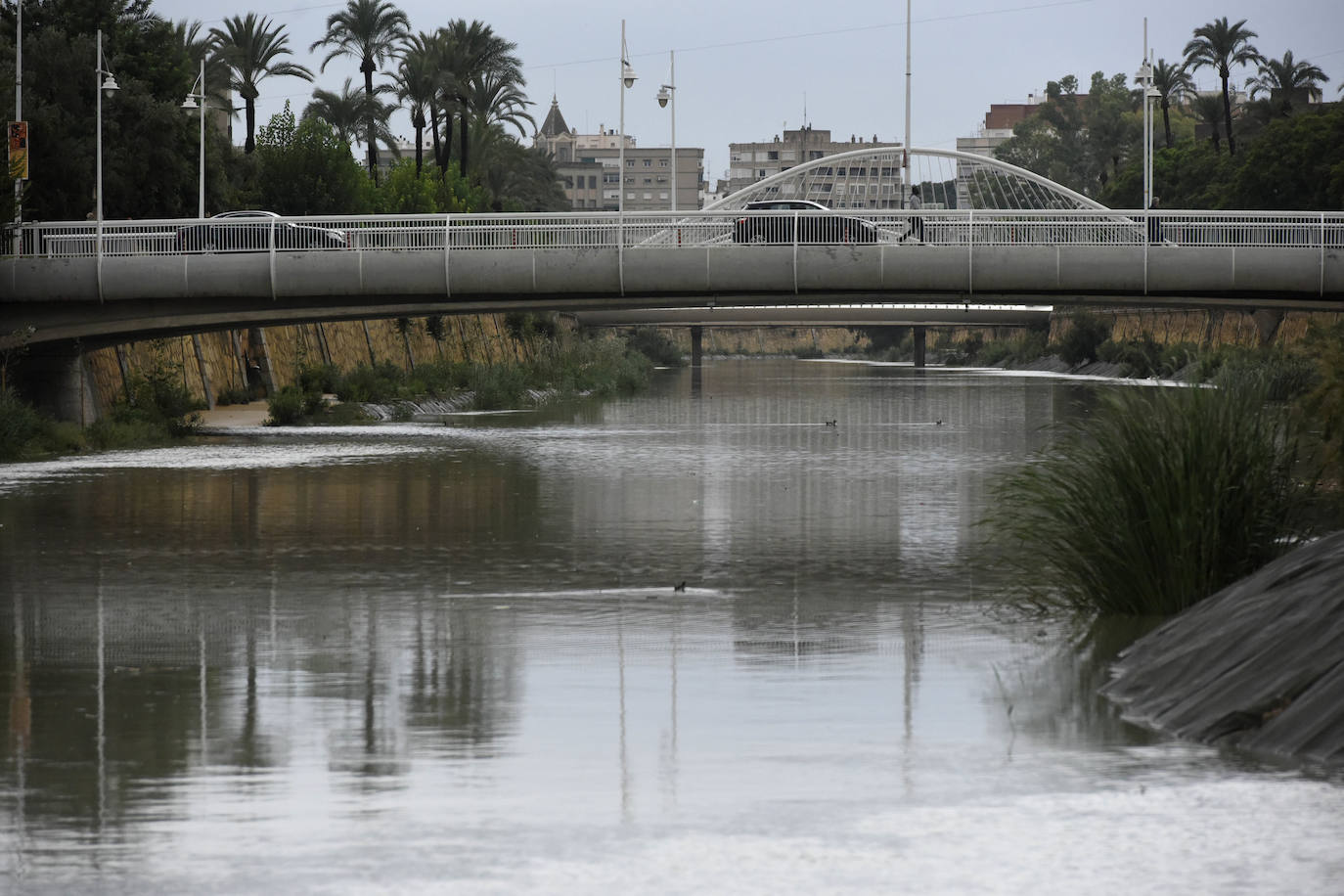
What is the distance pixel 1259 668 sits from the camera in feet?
33.5

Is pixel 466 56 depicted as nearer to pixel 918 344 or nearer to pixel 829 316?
pixel 829 316

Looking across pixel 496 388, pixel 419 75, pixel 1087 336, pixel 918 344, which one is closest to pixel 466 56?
pixel 419 75

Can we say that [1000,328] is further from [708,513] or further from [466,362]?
[708,513]

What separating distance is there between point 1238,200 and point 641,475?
59895mm

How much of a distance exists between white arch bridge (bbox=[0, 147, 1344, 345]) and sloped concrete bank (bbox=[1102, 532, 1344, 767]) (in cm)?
2915

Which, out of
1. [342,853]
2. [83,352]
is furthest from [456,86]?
[342,853]

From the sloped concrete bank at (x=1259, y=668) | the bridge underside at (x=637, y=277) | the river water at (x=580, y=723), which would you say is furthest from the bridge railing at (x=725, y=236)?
the sloped concrete bank at (x=1259, y=668)

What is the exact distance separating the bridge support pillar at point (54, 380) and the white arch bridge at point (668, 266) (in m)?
1.36

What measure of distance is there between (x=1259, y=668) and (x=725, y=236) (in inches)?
1330

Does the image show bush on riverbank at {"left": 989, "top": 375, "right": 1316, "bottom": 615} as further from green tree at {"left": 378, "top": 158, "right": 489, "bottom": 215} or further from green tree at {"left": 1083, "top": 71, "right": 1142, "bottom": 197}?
green tree at {"left": 1083, "top": 71, "right": 1142, "bottom": 197}

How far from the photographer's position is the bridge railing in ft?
135

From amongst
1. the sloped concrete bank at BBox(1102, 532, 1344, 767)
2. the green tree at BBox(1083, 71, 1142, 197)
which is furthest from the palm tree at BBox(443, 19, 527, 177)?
the sloped concrete bank at BBox(1102, 532, 1344, 767)

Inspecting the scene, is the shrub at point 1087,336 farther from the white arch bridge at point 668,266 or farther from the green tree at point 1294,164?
the white arch bridge at point 668,266

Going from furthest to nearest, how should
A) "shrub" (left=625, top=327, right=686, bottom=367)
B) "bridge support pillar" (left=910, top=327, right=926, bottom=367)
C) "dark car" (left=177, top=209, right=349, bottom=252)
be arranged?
"shrub" (left=625, top=327, right=686, bottom=367) → "bridge support pillar" (left=910, top=327, right=926, bottom=367) → "dark car" (left=177, top=209, right=349, bottom=252)
